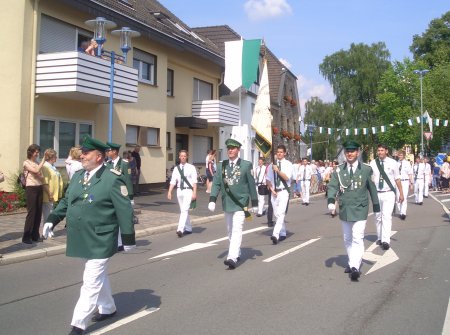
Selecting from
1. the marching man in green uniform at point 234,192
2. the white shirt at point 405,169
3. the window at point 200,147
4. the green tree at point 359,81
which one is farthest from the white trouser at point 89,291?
the green tree at point 359,81

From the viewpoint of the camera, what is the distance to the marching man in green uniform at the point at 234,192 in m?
7.82

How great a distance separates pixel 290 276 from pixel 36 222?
528cm

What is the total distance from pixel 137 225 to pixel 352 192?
6567mm

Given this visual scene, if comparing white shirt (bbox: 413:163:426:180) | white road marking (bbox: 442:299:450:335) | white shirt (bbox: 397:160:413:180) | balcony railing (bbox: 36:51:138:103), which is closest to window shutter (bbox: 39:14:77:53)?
balcony railing (bbox: 36:51:138:103)

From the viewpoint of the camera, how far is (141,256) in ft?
29.7

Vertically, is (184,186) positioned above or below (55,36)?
below

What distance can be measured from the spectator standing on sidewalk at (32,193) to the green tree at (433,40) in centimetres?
5364

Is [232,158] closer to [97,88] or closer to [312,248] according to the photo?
[312,248]

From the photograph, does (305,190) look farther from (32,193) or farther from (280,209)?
(32,193)

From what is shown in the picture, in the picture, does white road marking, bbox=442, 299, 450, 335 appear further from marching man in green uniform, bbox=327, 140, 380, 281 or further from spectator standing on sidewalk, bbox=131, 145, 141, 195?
spectator standing on sidewalk, bbox=131, 145, 141, 195

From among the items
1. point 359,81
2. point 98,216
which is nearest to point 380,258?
point 98,216

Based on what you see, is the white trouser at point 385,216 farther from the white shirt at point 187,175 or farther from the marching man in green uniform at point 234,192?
the white shirt at point 187,175

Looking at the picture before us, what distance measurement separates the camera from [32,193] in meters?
9.53

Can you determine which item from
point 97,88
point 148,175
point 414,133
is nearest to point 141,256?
point 97,88
